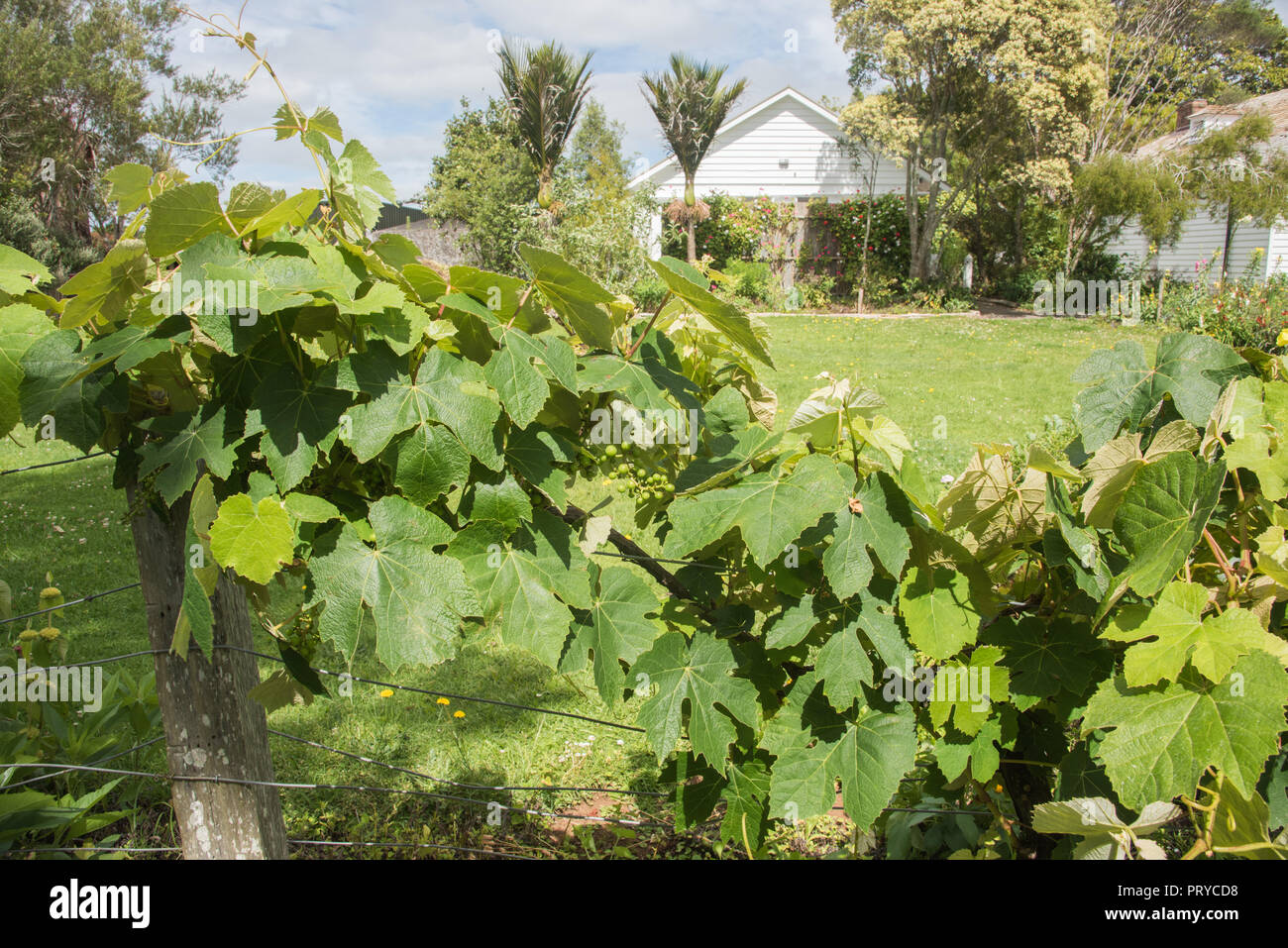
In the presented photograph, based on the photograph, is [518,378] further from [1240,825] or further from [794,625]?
[1240,825]

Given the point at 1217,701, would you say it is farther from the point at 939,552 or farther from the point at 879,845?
the point at 879,845

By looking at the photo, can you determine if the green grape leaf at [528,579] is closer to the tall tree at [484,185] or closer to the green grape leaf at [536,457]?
the green grape leaf at [536,457]

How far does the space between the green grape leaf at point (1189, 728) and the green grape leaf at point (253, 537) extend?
3.77 feet

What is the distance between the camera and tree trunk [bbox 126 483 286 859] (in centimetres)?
153

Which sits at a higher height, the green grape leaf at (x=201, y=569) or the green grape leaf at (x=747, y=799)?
the green grape leaf at (x=201, y=569)

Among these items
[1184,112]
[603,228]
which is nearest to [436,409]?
[603,228]

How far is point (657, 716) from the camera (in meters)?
1.40

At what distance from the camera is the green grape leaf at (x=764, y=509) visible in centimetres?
116

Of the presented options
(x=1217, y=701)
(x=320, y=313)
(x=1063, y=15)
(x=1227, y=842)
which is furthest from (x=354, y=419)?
(x=1063, y=15)

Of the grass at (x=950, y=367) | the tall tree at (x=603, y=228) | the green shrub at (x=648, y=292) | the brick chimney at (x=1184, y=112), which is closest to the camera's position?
the grass at (x=950, y=367)

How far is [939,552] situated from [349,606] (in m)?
0.94

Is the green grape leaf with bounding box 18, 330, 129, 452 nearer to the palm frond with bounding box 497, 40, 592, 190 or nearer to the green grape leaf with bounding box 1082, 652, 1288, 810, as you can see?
the green grape leaf with bounding box 1082, 652, 1288, 810

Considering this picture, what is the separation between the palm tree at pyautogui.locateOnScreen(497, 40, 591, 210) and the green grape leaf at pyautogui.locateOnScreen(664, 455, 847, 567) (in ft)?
65.0

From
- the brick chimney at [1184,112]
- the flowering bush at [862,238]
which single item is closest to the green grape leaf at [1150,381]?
the flowering bush at [862,238]
